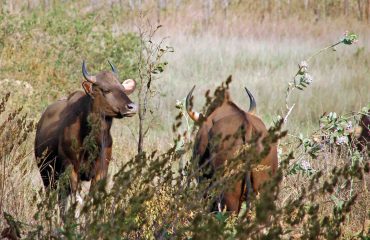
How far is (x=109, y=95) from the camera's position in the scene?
9.77 m

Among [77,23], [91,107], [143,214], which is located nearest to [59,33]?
[77,23]

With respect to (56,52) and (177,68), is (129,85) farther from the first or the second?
(177,68)

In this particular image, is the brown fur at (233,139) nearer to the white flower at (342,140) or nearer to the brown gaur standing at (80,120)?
the white flower at (342,140)

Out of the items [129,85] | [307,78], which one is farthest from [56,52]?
[307,78]

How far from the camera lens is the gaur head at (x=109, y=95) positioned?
31.3ft

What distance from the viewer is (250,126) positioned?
7965 millimetres

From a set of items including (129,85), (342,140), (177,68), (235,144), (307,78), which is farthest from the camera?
(177,68)

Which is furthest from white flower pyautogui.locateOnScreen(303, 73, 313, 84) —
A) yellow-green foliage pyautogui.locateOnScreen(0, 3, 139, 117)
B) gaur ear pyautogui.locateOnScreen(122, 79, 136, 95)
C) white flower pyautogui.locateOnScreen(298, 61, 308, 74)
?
yellow-green foliage pyautogui.locateOnScreen(0, 3, 139, 117)

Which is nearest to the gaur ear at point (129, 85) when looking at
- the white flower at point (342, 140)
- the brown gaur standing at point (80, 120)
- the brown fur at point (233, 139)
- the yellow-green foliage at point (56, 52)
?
the brown gaur standing at point (80, 120)

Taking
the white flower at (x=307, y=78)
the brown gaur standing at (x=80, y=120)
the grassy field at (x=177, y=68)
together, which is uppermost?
the white flower at (x=307, y=78)

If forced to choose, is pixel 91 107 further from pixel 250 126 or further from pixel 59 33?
pixel 59 33

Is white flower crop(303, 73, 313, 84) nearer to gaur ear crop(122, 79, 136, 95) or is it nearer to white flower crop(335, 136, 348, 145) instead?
white flower crop(335, 136, 348, 145)

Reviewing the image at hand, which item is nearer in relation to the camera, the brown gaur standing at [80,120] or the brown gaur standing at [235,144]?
the brown gaur standing at [235,144]

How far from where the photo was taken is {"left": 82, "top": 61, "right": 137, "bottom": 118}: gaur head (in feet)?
31.3
